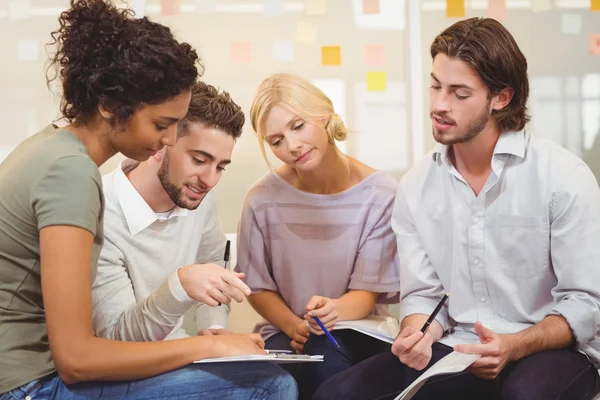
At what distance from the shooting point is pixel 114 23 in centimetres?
141

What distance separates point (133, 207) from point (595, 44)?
2.01 meters

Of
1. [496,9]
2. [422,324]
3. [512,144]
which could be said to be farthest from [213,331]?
[496,9]

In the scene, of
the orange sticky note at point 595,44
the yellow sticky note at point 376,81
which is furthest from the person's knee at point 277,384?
the orange sticky note at point 595,44

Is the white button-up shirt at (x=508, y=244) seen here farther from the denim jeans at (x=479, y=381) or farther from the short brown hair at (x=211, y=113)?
the short brown hair at (x=211, y=113)

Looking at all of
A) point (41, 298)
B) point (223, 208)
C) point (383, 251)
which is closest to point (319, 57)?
point (223, 208)

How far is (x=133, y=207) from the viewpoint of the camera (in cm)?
182

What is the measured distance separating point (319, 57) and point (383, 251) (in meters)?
0.98

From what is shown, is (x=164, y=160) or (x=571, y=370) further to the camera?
(x=164, y=160)

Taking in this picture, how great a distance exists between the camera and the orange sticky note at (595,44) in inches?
115

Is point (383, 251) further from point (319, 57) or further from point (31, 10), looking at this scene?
point (31, 10)

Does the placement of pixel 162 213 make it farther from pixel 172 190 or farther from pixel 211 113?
pixel 211 113

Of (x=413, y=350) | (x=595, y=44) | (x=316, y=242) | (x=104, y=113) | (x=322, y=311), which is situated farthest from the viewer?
(x=595, y=44)

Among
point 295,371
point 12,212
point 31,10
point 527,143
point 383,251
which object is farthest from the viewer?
point 31,10

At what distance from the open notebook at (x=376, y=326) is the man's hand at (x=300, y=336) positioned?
121 millimetres
